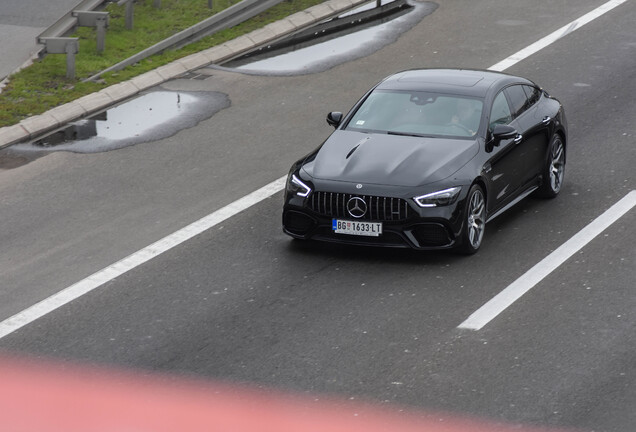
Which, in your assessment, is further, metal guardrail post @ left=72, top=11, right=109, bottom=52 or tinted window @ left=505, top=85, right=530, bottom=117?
metal guardrail post @ left=72, top=11, right=109, bottom=52

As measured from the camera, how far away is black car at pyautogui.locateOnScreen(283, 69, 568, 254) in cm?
1281

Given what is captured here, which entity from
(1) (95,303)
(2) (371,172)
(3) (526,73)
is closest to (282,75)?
(3) (526,73)

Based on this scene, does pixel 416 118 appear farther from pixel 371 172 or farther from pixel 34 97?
pixel 34 97

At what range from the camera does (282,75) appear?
2030 centimetres

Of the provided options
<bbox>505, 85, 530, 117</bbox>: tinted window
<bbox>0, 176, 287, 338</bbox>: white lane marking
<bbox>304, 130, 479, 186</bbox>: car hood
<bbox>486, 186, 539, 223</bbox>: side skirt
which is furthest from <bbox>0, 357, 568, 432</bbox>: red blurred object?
<bbox>505, 85, 530, 117</bbox>: tinted window

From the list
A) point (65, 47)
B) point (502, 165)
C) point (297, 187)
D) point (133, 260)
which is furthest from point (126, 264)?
point (65, 47)

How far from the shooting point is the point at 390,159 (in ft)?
43.3

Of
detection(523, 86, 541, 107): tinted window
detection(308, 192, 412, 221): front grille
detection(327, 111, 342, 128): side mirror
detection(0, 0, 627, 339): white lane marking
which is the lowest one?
detection(0, 0, 627, 339): white lane marking

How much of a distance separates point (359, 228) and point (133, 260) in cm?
233

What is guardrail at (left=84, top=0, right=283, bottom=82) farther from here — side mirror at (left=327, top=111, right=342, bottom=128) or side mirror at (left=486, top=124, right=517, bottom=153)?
side mirror at (left=486, top=124, right=517, bottom=153)

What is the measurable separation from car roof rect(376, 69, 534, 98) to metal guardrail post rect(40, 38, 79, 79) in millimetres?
6221

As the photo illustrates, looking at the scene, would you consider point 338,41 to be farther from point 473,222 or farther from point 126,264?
point 126,264

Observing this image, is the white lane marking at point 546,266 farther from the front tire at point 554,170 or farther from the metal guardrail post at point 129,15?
the metal guardrail post at point 129,15

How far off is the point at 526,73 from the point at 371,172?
7840 mm
